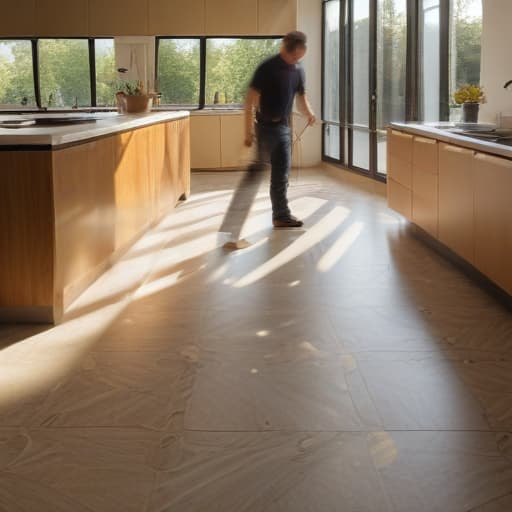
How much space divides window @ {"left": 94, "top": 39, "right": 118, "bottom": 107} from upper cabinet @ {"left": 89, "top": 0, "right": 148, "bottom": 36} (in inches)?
6.5

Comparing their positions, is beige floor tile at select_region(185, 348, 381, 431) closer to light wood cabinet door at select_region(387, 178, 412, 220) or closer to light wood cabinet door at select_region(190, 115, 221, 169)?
light wood cabinet door at select_region(387, 178, 412, 220)

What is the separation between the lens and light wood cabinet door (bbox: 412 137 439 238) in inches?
206

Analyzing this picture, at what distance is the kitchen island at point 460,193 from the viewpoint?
390 centimetres

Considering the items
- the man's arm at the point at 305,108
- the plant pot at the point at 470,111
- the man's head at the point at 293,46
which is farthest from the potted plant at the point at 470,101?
the man's head at the point at 293,46

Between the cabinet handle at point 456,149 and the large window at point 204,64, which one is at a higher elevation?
the large window at point 204,64

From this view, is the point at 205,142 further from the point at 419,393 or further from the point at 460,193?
the point at 419,393

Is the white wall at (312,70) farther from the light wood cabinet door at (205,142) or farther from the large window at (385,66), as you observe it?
the light wood cabinet door at (205,142)

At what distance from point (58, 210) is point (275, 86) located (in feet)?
8.33

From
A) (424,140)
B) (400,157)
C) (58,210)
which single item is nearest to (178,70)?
(400,157)

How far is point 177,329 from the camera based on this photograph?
3678mm

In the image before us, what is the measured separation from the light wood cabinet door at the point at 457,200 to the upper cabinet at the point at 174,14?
7.11m

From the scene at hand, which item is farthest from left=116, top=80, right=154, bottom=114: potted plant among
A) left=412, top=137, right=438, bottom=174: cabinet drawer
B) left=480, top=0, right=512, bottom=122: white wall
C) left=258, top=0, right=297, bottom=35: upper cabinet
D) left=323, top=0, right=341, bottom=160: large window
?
left=258, top=0, right=297, bottom=35: upper cabinet

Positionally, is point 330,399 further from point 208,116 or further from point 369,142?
point 208,116

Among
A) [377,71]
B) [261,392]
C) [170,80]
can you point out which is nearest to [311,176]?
[377,71]
